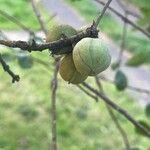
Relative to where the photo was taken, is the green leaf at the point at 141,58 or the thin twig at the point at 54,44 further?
the green leaf at the point at 141,58

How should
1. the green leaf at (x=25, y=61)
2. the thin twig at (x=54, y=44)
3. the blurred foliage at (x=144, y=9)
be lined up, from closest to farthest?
the thin twig at (x=54, y=44) < the blurred foliage at (x=144, y=9) < the green leaf at (x=25, y=61)

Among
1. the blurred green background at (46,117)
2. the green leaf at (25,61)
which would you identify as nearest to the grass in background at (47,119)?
the blurred green background at (46,117)

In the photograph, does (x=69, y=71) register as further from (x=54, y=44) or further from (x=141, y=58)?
(x=141, y=58)

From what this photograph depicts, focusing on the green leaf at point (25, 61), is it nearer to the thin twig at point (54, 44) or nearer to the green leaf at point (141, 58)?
the green leaf at point (141, 58)

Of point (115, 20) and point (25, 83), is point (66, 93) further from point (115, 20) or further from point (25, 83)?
point (115, 20)

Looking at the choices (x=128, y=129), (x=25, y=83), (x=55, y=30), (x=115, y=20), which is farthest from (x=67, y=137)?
(x=115, y=20)

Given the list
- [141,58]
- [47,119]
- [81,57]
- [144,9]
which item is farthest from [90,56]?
[47,119]

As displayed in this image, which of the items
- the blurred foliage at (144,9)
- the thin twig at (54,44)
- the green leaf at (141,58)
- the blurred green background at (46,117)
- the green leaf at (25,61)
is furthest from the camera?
the blurred green background at (46,117)
